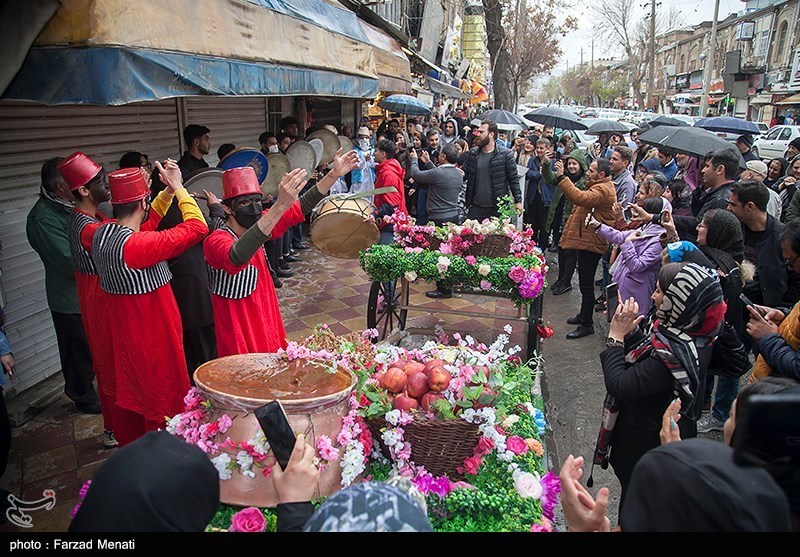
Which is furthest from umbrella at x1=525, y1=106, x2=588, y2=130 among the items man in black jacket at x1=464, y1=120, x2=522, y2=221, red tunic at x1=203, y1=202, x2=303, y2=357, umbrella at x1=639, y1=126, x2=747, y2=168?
red tunic at x1=203, y1=202, x2=303, y2=357

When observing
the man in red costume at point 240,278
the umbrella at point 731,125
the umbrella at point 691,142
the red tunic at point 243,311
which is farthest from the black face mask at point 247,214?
the umbrella at point 731,125

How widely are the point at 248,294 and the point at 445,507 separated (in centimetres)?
185

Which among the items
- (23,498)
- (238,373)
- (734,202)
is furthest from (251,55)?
(734,202)

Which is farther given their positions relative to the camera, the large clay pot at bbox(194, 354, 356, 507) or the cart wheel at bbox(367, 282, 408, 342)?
the cart wheel at bbox(367, 282, 408, 342)

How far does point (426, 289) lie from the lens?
7.75m

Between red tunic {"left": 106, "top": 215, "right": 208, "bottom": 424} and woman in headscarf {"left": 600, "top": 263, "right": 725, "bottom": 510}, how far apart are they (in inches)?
98.7

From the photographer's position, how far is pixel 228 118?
8.34m

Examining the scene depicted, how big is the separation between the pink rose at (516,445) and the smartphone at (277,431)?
39.2 inches

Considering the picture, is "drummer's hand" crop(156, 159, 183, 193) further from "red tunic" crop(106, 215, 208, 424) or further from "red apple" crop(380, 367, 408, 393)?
"red apple" crop(380, 367, 408, 393)

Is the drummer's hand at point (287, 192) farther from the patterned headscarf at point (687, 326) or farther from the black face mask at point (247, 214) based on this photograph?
the patterned headscarf at point (687, 326)

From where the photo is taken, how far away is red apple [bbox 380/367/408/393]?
2.32m

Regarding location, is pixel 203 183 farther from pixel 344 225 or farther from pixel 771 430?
pixel 771 430

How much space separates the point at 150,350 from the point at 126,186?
1.02 m

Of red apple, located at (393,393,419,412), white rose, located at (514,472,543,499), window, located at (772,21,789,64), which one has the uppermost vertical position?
window, located at (772,21,789,64)
